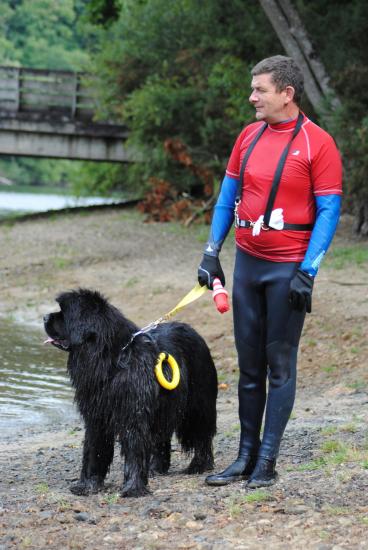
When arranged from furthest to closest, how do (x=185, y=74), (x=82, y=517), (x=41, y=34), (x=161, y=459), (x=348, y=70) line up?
(x=41, y=34) < (x=185, y=74) < (x=348, y=70) < (x=161, y=459) < (x=82, y=517)

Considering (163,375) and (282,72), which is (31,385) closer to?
(163,375)

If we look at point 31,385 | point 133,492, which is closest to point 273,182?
point 133,492

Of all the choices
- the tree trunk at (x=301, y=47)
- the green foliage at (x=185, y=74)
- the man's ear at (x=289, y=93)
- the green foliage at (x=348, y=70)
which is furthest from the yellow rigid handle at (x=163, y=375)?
the green foliage at (x=185, y=74)

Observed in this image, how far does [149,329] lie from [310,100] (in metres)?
12.8

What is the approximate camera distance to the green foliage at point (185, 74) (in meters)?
21.5

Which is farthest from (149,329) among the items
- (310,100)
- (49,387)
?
(310,100)

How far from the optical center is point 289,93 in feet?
19.6

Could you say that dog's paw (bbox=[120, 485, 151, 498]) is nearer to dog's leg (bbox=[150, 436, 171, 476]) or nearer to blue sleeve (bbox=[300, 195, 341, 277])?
dog's leg (bbox=[150, 436, 171, 476])

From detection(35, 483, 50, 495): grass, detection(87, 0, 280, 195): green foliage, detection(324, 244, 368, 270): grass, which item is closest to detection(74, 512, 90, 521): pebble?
detection(35, 483, 50, 495): grass

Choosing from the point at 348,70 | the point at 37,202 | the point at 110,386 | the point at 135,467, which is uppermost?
the point at 348,70

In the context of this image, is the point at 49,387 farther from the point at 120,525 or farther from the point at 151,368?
the point at 120,525

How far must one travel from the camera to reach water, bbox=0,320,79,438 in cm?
962

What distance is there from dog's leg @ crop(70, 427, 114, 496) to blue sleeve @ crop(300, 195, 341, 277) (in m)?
1.61

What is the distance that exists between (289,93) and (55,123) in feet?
77.2
